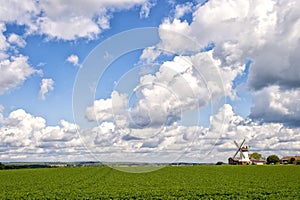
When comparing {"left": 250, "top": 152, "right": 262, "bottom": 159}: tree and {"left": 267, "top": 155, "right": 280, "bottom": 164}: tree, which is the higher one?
{"left": 250, "top": 152, "right": 262, "bottom": 159}: tree

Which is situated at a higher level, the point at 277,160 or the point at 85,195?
the point at 277,160

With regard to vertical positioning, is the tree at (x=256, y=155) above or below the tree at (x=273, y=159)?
above

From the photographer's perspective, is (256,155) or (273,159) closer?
(273,159)

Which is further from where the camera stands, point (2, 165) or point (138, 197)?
point (2, 165)

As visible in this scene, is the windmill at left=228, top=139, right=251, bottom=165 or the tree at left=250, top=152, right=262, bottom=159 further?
the tree at left=250, top=152, right=262, bottom=159

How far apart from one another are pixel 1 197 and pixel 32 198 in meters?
3.77

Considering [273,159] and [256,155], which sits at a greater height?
[256,155]

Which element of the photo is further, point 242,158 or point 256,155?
point 256,155

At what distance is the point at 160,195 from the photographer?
32.0 meters

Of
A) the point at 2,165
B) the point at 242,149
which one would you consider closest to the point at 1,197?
the point at 2,165

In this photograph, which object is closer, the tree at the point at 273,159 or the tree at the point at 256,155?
the tree at the point at 273,159

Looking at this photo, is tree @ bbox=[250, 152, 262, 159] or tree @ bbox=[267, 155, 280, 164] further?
tree @ bbox=[250, 152, 262, 159]

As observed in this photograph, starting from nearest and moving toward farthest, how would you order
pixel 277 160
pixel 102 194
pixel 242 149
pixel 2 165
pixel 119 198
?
pixel 119 198, pixel 102 194, pixel 2 165, pixel 242 149, pixel 277 160

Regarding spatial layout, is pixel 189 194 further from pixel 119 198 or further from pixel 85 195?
pixel 85 195
